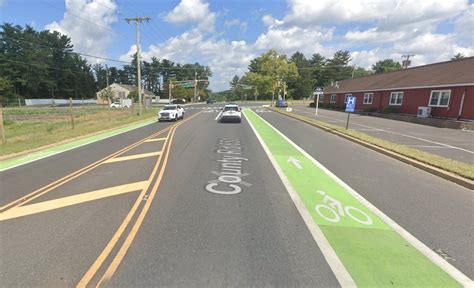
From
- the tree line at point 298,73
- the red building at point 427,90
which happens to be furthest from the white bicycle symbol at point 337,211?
the tree line at point 298,73

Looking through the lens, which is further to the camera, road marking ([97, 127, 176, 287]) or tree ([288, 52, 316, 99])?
tree ([288, 52, 316, 99])

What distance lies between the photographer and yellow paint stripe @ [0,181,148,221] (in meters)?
5.16

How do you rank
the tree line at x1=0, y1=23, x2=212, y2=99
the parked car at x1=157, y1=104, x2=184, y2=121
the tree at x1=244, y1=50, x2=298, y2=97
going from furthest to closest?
the tree at x1=244, y1=50, x2=298, y2=97 → the tree line at x1=0, y1=23, x2=212, y2=99 → the parked car at x1=157, y1=104, x2=184, y2=121

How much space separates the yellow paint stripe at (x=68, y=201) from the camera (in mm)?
5156

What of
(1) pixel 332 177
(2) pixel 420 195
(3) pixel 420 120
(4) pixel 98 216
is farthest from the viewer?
(3) pixel 420 120

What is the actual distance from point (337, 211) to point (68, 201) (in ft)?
17.2

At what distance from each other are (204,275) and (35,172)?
7288 mm

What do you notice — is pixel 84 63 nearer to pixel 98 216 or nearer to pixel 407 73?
pixel 407 73

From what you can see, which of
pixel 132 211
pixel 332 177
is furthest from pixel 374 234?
pixel 132 211

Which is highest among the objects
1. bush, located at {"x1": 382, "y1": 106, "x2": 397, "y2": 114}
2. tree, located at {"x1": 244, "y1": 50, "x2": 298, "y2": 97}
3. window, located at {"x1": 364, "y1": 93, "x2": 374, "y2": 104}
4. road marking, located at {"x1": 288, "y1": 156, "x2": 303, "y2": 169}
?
tree, located at {"x1": 244, "y1": 50, "x2": 298, "y2": 97}

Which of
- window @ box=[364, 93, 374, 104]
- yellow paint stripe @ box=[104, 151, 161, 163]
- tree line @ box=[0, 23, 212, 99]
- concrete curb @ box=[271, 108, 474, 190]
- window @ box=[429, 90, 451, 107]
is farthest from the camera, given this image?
tree line @ box=[0, 23, 212, 99]

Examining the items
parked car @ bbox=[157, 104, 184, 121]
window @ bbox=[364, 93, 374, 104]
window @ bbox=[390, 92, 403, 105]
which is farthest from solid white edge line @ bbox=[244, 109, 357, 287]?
window @ bbox=[364, 93, 374, 104]

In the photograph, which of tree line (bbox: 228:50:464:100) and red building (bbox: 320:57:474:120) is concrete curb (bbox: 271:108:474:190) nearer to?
red building (bbox: 320:57:474:120)

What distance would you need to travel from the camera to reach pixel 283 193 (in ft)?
20.5
